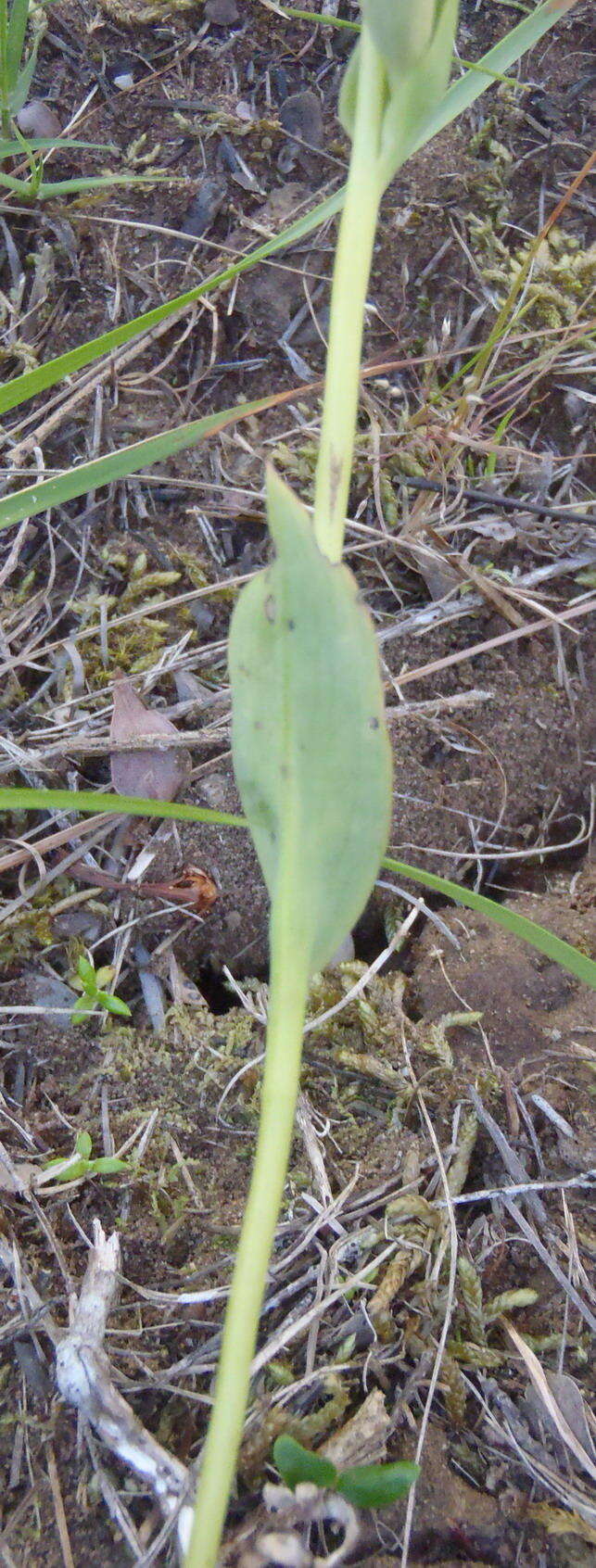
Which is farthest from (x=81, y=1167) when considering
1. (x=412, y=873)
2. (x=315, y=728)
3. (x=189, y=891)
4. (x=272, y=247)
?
(x=272, y=247)

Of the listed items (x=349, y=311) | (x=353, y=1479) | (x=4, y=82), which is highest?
(x=4, y=82)

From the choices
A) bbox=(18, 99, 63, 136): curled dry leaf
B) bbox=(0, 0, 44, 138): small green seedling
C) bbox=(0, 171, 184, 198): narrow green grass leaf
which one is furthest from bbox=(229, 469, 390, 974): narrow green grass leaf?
bbox=(18, 99, 63, 136): curled dry leaf

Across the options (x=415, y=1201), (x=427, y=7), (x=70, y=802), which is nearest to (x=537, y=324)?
(x=427, y=7)

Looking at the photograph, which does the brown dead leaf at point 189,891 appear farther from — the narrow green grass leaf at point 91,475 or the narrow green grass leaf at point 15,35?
the narrow green grass leaf at point 15,35

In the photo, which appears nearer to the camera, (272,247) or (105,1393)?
(105,1393)

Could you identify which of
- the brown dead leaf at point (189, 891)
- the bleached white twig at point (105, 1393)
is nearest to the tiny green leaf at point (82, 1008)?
the brown dead leaf at point (189, 891)

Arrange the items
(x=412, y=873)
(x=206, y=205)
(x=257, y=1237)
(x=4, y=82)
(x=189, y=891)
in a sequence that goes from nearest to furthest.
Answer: (x=257, y=1237), (x=412, y=873), (x=189, y=891), (x=4, y=82), (x=206, y=205)

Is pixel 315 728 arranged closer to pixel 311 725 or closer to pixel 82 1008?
pixel 311 725
